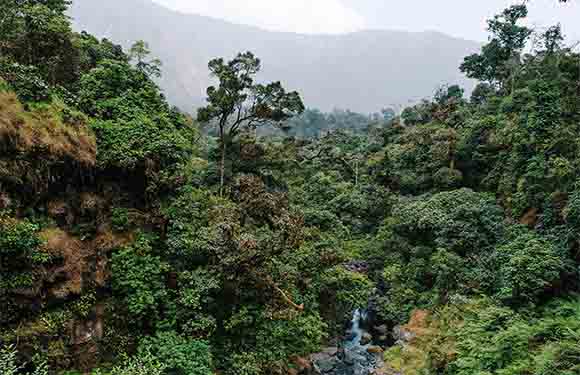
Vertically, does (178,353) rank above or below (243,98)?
below

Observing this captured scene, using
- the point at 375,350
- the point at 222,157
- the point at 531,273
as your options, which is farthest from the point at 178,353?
the point at 375,350

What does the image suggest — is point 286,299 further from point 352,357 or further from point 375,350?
point 375,350

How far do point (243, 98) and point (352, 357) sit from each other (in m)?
13.7

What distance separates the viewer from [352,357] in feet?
61.5

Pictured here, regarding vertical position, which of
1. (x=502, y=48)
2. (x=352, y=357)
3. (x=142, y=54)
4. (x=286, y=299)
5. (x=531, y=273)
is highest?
(x=502, y=48)

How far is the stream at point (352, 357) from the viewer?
16.7m

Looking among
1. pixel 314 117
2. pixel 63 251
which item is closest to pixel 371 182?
pixel 63 251

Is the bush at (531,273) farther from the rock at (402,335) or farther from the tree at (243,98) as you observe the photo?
the tree at (243,98)

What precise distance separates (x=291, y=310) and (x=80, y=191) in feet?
25.1

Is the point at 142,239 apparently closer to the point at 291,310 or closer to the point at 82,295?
the point at 82,295

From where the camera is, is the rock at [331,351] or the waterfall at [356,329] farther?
the waterfall at [356,329]

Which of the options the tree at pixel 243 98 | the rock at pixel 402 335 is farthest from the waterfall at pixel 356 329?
the tree at pixel 243 98

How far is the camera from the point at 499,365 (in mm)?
10961

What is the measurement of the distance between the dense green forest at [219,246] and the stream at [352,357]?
728mm
